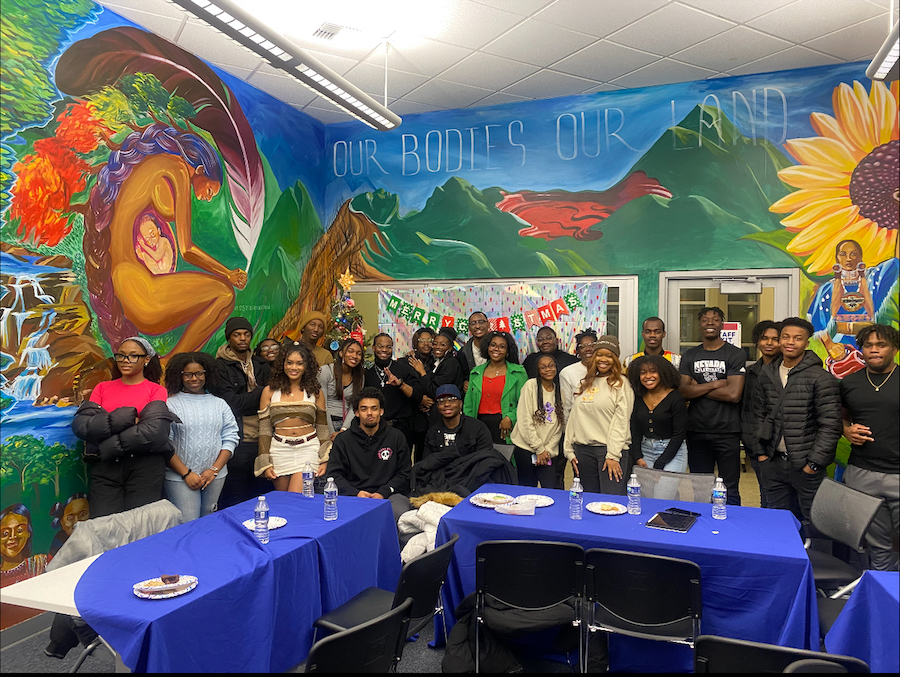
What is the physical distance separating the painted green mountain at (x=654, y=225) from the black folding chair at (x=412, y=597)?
3802 millimetres

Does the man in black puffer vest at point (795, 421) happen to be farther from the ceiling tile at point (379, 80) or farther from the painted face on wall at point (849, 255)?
the ceiling tile at point (379, 80)

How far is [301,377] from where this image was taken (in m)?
4.71

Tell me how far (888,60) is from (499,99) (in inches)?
133

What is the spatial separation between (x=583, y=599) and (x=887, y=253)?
4066 millimetres

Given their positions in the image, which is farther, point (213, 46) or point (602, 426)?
point (213, 46)

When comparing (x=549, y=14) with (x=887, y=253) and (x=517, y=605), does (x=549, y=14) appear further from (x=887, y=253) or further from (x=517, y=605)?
(x=517, y=605)

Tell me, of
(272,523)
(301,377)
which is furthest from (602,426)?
(272,523)

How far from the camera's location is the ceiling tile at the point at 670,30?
455 centimetres

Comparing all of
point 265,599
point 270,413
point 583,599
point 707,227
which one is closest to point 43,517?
point 270,413

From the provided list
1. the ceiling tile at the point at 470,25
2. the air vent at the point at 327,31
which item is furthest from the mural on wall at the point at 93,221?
the ceiling tile at the point at 470,25

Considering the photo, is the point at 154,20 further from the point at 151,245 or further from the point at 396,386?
the point at 396,386

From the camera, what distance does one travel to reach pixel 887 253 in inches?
199

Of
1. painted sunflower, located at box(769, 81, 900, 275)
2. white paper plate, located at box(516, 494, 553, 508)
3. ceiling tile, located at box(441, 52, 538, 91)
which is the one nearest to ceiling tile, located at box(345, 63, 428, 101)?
ceiling tile, located at box(441, 52, 538, 91)

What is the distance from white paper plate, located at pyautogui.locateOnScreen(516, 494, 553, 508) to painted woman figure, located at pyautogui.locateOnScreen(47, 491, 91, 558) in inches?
109
